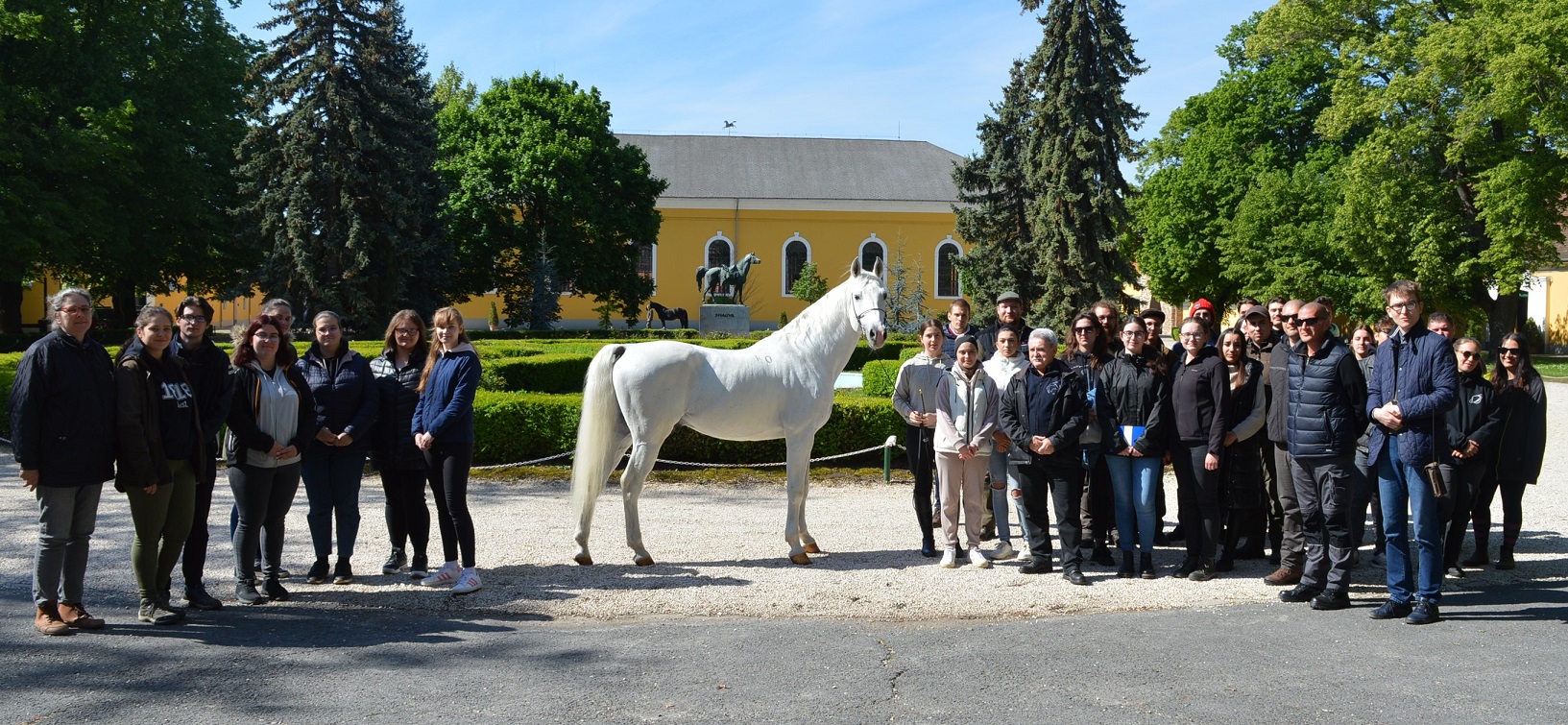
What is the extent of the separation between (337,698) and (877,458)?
25.9ft

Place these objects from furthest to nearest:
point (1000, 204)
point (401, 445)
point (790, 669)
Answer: point (1000, 204) → point (401, 445) → point (790, 669)

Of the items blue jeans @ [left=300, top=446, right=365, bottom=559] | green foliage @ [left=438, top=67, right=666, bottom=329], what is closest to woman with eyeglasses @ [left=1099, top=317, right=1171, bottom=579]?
blue jeans @ [left=300, top=446, right=365, bottom=559]

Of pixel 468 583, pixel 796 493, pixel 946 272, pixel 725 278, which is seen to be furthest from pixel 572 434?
pixel 946 272

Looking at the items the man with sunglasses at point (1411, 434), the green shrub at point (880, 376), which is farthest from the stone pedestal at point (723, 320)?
the man with sunglasses at point (1411, 434)

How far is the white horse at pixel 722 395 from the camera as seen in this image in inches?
271

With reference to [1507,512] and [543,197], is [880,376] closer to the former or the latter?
[1507,512]

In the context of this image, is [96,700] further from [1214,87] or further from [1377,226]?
[1214,87]

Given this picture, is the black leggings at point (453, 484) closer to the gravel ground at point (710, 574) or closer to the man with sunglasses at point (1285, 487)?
the gravel ground at point (710, 574)

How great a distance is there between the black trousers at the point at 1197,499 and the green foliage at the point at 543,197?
102 feet

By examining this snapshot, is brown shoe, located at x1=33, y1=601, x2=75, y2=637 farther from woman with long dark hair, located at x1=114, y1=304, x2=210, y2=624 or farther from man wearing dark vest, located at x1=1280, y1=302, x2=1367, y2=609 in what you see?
man wearing dark vest, located at x1=1280, y1=302, x2=1367, y2=609

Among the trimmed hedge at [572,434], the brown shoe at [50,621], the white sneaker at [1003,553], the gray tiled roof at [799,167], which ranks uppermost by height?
the gray tiled roof at [799,167]

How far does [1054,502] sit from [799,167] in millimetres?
44984

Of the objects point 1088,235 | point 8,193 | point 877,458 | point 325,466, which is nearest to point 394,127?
point 8,193

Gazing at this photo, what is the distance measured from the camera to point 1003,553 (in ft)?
24.1
